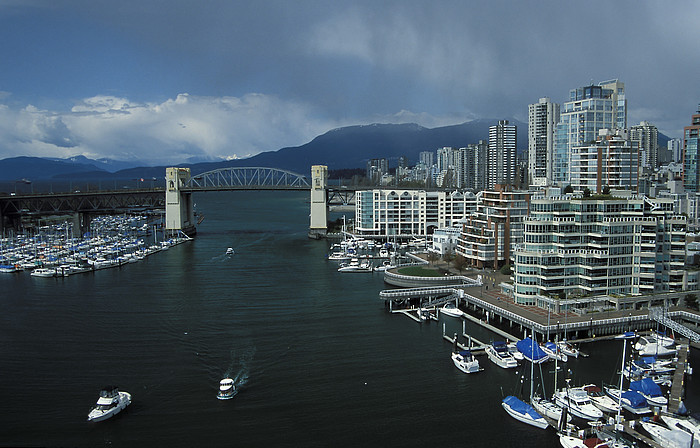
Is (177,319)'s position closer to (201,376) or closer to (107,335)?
(107,335)

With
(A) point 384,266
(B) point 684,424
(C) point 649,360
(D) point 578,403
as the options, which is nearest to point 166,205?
(A) point 384,266

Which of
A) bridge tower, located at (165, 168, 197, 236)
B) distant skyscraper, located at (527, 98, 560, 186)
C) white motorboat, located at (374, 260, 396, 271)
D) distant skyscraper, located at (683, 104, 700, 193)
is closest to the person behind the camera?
white motorboat, located at (374, 260, 396, 271)

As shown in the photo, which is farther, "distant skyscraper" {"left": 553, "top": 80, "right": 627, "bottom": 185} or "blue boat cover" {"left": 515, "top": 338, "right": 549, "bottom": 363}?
"distant skyscraper" {"left": 553, "top": 80, "right": 627, "bottom": 185}

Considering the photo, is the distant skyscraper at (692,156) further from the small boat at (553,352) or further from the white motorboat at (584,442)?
the white motorboat at (584,442)

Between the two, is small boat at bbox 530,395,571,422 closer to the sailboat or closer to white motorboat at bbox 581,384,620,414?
the sailboat

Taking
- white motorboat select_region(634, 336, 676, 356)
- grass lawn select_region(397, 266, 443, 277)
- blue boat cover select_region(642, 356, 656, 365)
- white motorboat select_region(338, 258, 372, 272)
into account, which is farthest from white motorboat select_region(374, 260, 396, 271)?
blue boat cover select_region(642, 356, 656, 365)

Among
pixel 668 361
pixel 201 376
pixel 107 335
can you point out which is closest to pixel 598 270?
pixel 668 361

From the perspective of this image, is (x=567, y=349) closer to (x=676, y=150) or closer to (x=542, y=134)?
(x=542, y=134)
